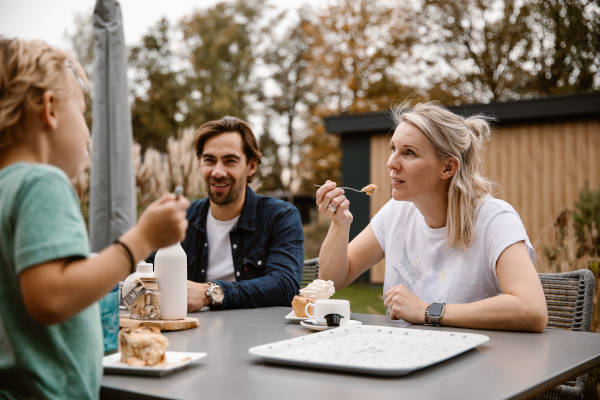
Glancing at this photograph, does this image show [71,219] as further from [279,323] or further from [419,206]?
[419,206]

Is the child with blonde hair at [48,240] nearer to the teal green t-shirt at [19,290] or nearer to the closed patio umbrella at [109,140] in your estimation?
the teal green t-shirt at [19,290]

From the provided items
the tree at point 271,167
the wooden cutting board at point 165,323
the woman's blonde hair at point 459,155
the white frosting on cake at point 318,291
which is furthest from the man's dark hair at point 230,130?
the tree at point 271,167

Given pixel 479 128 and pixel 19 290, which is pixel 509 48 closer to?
pixel 479 128

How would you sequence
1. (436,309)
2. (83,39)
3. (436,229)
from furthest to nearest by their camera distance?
(83,39), (436,229), (436,309)

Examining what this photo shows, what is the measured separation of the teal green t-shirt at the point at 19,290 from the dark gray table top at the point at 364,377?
183 mm

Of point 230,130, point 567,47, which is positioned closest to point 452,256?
point 230,130

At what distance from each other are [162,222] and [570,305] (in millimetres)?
1993

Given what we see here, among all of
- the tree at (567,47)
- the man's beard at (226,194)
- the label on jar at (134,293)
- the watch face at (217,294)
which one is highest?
the tree at (567,47)

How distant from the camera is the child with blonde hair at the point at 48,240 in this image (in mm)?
1060

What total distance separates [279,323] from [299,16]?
22641 millimetres

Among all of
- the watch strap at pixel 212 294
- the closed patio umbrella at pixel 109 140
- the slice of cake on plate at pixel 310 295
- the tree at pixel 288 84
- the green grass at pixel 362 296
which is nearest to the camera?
the slice of cake on plate at pixel 310 295

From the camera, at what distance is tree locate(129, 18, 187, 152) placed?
24234 millimetres

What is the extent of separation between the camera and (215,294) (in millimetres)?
2549

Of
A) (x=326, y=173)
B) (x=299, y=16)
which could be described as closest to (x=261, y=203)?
(x=326, y=173)
